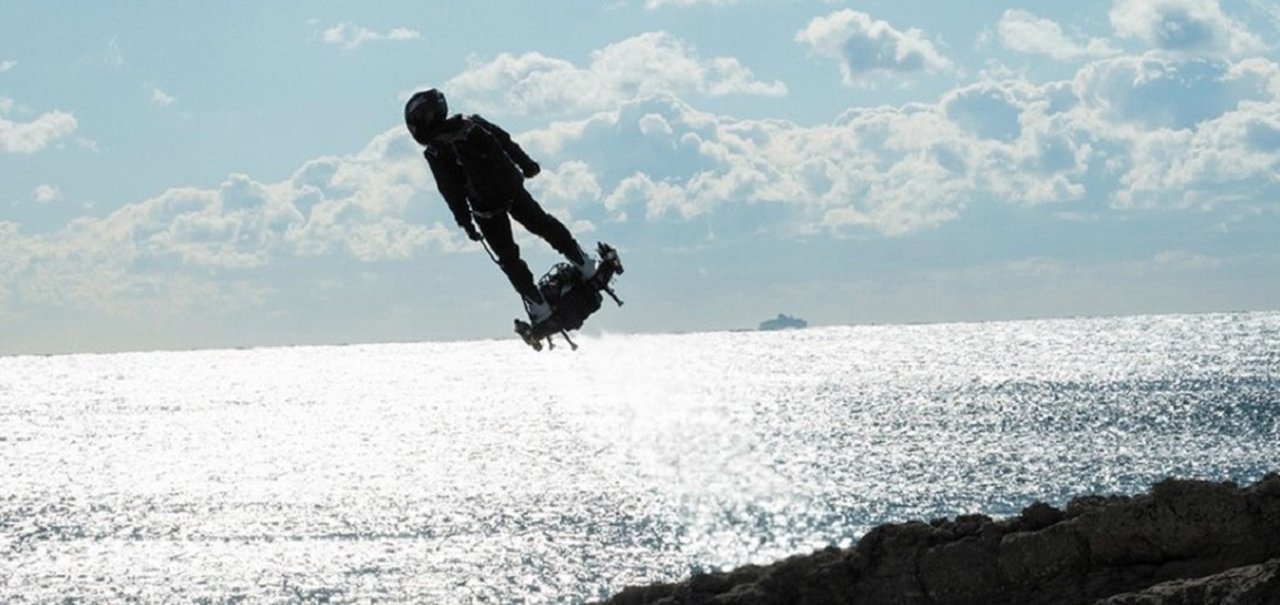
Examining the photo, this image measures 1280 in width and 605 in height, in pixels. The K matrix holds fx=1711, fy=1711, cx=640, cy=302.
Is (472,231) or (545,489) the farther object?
(545,489)

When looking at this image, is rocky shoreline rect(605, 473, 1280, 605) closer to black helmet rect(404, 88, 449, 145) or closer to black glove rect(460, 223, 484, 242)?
black glove rect(460, 223, 484, 242)

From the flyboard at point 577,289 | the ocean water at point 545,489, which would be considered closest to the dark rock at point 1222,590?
the flyboard at point 577,289

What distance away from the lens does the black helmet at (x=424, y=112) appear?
574 inches

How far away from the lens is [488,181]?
50.3ft

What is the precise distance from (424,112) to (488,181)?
104 centimetres

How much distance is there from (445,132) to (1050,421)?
142914mm

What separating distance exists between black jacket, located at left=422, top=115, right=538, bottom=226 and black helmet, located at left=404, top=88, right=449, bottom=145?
0.17 m

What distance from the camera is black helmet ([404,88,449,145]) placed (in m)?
14.6

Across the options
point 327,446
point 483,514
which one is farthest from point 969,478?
point 327,446

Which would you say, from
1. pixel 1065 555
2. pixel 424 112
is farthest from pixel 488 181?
pixel 1065 555

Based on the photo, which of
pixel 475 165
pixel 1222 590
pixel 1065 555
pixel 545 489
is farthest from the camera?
pixel 545 489

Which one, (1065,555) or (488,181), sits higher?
(488,181)

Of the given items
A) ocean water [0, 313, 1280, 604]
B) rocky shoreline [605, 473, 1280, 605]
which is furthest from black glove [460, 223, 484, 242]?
ocean water [0, 313, 1280, 604]

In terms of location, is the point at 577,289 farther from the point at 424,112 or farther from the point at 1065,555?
the point at 1065,555
